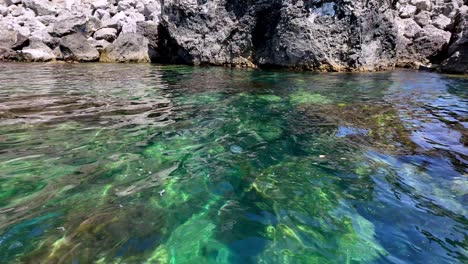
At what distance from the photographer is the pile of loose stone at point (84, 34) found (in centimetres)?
1389

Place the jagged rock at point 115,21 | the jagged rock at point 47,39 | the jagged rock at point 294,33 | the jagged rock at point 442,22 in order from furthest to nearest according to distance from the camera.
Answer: the jagged rock at point 115,21 → the jagged rock at point 47,39 → the jagged rock at point 442,22 → the jagged rock at point 294,33

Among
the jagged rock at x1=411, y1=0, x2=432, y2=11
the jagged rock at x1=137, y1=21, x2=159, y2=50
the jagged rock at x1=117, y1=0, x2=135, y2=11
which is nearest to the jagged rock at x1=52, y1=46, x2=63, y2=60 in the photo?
the jagged rock at x1=137, y1=21, x2=159, y2=50

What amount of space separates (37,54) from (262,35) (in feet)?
32.1

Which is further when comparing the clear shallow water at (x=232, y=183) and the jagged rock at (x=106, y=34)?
the jagged rock at (x=106, y=34)

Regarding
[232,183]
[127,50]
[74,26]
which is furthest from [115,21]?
[232,183]

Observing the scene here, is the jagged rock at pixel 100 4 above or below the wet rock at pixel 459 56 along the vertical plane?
above

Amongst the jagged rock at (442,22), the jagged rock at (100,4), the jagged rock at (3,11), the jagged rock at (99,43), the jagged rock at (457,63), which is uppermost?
the jagged rock at (100,4)

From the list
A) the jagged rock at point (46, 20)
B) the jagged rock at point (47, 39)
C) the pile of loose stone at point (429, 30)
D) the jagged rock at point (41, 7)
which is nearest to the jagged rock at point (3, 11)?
the jagged rock at point (41, 7)

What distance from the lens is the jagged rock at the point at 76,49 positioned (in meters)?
13.7

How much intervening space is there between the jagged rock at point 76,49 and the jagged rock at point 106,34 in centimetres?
122

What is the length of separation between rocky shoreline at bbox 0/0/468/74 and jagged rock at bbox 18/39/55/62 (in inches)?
1.6

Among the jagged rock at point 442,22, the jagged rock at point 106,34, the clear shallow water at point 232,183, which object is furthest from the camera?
the jagged rock at point 106,34

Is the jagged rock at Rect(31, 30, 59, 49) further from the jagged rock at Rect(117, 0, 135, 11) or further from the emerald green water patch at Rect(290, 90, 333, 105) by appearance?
the emerald green water patch at Rect(290, 90, 333, 105)

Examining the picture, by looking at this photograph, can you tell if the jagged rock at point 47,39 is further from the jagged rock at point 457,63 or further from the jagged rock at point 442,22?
the jagged rock at point 442,22
